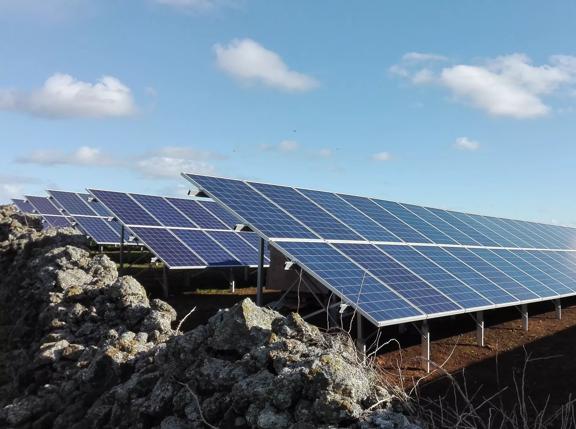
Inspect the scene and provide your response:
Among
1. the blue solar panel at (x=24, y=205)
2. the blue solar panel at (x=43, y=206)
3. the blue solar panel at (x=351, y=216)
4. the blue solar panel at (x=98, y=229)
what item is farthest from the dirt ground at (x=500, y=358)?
the blue solar panel at (x=24, y=205)

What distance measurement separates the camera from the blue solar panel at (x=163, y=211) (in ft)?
73.0

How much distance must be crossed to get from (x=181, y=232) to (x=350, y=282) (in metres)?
11.8

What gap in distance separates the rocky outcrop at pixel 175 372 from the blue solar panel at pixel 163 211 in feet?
37.7

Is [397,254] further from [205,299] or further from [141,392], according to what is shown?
[141,392]

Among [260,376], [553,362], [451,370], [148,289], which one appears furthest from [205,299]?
[260,376]

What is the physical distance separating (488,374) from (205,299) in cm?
1082

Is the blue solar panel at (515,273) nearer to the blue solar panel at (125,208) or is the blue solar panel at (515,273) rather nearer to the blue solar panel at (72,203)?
the blue solar panel at (125,208)

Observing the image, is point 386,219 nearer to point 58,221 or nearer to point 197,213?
point 197,213

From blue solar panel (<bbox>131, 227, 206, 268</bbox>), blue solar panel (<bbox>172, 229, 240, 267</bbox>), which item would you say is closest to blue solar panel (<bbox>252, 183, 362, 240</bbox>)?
blue solar panel (<bbox>131, 227, 206, 268</bbox>)

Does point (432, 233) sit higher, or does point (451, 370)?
point (432, 233)

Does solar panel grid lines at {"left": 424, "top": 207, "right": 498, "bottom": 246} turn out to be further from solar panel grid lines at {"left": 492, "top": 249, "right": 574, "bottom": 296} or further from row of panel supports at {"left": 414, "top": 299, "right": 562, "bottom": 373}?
row of panel supports at {"left": 414, "top": 299, "right": 562, "bottom": 373}

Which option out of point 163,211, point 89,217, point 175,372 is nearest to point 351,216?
point 163,211

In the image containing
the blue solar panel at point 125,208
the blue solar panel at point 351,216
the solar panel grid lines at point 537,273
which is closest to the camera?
the blue solar panel at point 351,216

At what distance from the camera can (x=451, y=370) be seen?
1230 cm
